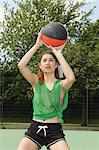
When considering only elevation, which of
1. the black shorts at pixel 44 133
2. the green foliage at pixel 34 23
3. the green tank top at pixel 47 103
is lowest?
the black shorts at pixel 44 133

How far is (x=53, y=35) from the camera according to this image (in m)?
4.02

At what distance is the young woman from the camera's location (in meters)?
3.41

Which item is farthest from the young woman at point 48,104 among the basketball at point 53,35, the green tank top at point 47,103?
the basketball at point 53,35

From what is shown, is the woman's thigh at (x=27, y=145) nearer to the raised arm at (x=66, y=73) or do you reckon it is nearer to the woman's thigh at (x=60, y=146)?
the woman's thigh at (x=60, y=146)

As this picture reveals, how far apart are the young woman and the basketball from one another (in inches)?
14.1

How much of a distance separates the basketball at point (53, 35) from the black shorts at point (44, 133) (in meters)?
0.81

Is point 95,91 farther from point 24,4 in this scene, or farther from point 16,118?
point 24,4

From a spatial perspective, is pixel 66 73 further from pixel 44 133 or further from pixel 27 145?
pixel 27 145

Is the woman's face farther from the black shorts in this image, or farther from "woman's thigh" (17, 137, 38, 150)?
"woman's thigh" (17, 137, 38, 150)

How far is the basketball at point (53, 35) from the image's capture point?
396 cm

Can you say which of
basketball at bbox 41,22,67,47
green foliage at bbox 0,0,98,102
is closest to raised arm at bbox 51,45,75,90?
basketball at bbox 41,22,67,47

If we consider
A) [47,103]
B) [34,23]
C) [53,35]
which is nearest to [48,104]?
[47,103]

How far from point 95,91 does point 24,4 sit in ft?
25.7

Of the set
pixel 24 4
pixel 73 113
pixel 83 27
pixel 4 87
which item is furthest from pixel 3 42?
pixel 73 113
